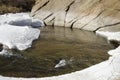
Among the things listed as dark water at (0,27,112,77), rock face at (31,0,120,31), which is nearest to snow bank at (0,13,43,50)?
dark water at (0,27,112,77)

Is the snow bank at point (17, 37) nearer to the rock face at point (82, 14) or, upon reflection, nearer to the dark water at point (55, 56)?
the dark water at point (55, 56)

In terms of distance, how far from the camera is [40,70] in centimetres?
1298

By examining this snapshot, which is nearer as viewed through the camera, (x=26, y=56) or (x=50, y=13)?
(x=26, y=56)

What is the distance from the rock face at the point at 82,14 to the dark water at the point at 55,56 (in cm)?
263

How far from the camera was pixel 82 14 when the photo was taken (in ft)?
79.7

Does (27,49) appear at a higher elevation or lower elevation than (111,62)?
lower

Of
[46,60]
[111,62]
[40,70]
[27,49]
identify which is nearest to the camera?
[111,62]

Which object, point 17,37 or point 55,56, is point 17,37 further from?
point 55,56

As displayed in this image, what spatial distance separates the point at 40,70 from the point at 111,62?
3289 mm

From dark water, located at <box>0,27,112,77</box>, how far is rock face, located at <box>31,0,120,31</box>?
2.63 metres

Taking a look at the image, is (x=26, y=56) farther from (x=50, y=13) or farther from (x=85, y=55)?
(x=50, y=13)

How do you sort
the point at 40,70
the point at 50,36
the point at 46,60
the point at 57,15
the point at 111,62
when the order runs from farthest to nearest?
the point at 57,15 → the point at 50,36 → the point at 46,60 → the point at 40,70 → the point at 111,62

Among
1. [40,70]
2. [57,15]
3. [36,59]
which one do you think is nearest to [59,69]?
[40,70]

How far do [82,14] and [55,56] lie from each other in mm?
9888
